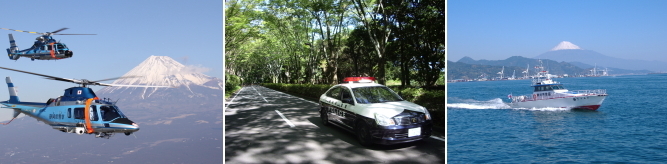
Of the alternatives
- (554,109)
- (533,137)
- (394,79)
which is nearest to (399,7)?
(394,79)

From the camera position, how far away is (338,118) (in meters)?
4.48

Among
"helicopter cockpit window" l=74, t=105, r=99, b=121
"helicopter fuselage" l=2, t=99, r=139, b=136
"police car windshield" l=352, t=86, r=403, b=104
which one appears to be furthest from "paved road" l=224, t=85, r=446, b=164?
"helicopter cockpit window" l=74, t=105, r=99, b=121

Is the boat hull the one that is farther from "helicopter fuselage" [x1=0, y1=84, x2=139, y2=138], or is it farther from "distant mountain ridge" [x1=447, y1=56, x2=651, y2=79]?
"helicopter fuselage" [x1=0, y1=84, x2=139, y2=138]

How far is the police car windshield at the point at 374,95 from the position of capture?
3982 mm

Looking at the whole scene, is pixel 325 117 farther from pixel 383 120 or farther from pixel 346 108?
pixel 383 120

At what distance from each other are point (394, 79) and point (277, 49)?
238cm

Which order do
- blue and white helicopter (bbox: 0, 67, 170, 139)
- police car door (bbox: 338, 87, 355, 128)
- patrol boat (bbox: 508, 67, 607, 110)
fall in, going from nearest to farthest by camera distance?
blue and white helicopter (bbox: 0, 67, 170, 139) → police car door (bbox: 338, 87, 355, 128) → patrol boat (bbox: 508, 67, 607, 110)

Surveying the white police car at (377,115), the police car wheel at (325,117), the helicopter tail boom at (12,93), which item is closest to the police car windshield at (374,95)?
the white police car at (377,115)

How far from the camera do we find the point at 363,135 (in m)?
3.81

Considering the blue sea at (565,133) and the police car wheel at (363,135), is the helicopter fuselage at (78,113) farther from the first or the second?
the blue sea at (565,133)

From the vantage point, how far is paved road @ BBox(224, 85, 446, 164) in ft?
11.9

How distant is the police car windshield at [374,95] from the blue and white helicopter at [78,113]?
2.32m

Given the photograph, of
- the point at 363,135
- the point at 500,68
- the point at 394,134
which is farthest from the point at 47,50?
the point at 500,68

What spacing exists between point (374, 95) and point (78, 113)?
301cm
